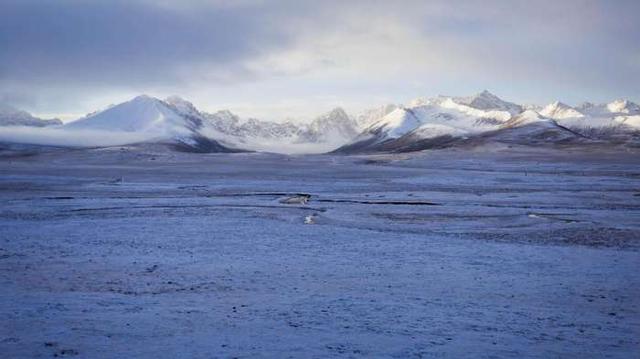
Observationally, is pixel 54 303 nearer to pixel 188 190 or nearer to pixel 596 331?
pixel 596 331

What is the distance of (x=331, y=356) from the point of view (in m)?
11.9

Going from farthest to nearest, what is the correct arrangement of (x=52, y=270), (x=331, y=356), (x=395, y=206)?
(x=395, y=206) → (x=52, y=270) → (x=331, y=356)

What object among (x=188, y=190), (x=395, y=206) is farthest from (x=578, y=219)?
(x=188, y=190)

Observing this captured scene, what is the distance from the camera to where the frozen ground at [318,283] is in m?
12.7

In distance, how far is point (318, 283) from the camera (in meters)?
17.5

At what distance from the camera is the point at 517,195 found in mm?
46375

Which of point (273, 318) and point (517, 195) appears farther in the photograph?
point (517, 195)

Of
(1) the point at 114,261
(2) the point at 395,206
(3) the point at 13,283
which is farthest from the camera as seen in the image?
(2) the point at 395,206

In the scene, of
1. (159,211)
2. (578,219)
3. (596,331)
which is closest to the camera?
(596,331)

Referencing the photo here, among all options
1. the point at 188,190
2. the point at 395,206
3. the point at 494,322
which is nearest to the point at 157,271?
the point at 494,322

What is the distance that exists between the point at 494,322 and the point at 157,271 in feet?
32.2

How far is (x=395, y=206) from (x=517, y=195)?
40.9 feet

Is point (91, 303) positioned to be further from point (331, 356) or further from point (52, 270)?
point (331, 356)

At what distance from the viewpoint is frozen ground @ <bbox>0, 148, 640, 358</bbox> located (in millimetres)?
12672
